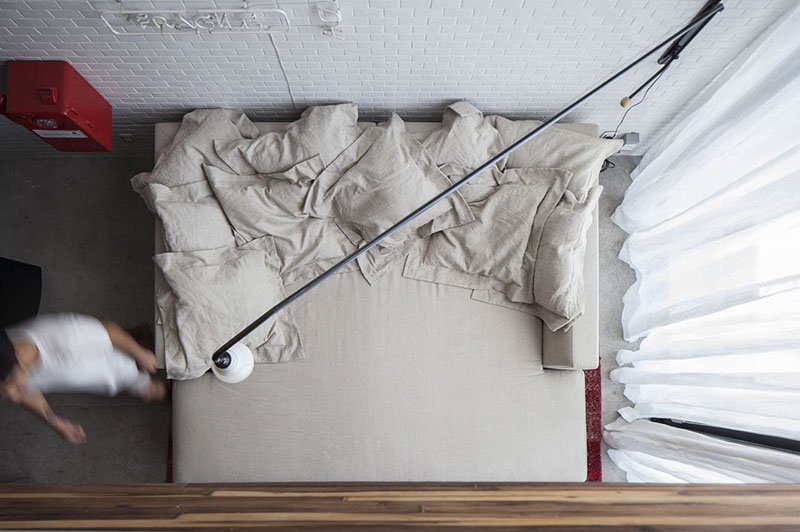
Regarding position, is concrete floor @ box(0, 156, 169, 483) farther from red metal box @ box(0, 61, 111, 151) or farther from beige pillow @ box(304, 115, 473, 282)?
beige pillow @ box(304, 115, 473, 282)

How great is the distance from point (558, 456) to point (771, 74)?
5.40 ft

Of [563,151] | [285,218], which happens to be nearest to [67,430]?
[285,218]

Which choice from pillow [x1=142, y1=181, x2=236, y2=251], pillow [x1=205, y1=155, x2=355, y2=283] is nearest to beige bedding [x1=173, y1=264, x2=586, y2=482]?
pillow [x1=205, y1=155, x2=355, y2=283]

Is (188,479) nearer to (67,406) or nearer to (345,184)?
(67,406)

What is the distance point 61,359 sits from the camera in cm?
155

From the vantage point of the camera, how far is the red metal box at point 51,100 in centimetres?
184

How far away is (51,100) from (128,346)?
102 cm

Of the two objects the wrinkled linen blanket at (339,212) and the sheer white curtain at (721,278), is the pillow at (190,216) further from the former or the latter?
the sheer white curtain at (721,278)

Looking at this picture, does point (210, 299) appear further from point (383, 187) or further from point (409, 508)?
point (409, 508)

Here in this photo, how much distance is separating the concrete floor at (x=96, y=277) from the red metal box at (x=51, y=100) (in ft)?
2.36

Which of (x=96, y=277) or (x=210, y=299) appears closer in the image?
(x=210, y=299)

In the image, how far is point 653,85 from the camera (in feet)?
6.48

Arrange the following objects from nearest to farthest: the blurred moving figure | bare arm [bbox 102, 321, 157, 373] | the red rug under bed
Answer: the blurred moving figure
bare arm [bbox 102, 321, 157, 373]
the red rug under bed

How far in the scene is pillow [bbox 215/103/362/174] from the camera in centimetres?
200
